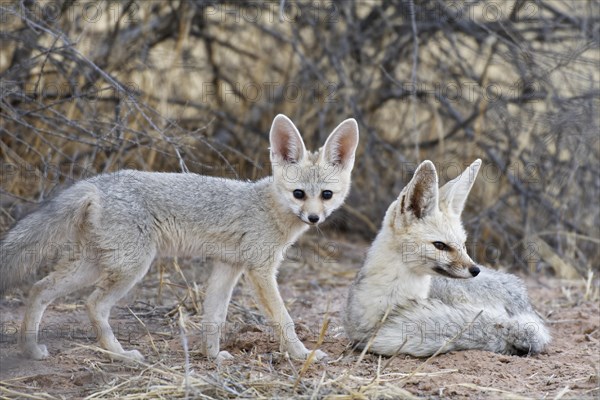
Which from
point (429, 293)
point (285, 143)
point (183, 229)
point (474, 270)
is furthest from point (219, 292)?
point (474, 270)

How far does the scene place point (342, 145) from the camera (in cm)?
492

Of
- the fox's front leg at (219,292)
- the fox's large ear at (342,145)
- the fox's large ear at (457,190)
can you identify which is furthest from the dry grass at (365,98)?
the fox's large ear at (457,190)

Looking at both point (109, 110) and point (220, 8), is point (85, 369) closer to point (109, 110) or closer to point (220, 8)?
point (109, 110)

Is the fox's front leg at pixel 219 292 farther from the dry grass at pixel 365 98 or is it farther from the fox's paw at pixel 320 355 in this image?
the dry grass at pixel 365 98

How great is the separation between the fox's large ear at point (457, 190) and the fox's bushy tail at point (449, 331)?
1.85ft

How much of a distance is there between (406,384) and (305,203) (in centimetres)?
125

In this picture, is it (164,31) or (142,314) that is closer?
(142,314)

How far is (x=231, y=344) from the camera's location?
4.72 m

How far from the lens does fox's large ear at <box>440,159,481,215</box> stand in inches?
175

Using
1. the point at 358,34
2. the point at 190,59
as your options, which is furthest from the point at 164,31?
the point at 358,34

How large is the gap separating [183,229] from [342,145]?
3.77 ft

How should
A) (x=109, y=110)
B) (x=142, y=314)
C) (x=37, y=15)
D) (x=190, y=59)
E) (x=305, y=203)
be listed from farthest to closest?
(x=190, y=59)
(x=109, y=110)
(x=37, y=15)
(x=142, y=314)
(x=305, y=203)

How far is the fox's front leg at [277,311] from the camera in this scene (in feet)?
14.3

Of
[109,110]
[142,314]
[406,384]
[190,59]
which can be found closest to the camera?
[406,384]
